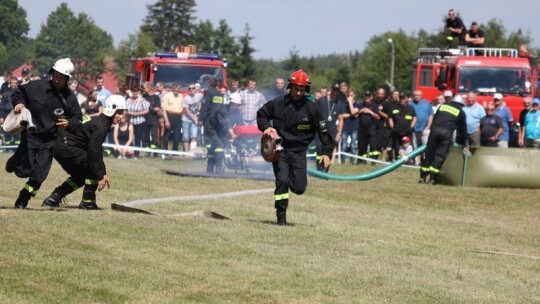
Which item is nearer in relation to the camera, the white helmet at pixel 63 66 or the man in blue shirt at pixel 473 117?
the white helmet at pixel 63 66

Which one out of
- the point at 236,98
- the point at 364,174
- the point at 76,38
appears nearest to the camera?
the point at 236,98

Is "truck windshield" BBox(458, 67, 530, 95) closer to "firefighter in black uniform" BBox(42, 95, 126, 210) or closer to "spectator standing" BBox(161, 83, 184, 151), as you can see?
"spectator standing" BBox(161, 83, 184, 151)

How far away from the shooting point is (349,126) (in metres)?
30.1

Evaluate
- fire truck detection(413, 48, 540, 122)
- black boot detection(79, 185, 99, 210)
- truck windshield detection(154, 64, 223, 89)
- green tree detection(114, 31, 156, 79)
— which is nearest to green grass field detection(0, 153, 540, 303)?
black boot detection(79, 185, 99, 210)

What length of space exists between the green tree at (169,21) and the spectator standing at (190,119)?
258 feet

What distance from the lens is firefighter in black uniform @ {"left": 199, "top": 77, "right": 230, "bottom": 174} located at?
24484mm

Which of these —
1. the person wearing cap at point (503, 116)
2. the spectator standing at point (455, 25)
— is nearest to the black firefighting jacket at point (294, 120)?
the person wearing cap at point (503, 116)

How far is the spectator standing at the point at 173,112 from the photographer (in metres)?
29.5

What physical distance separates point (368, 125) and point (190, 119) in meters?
4.29

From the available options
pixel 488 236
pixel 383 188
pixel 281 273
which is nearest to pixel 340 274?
pixel 281 273

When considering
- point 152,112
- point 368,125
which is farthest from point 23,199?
point 368,125

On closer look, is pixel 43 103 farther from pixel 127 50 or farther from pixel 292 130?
pixel 127 50

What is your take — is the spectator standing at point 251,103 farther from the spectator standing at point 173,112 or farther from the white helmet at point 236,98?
the spectator standing at point 173,112

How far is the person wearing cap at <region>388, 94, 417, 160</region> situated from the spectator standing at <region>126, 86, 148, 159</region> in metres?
5.84
